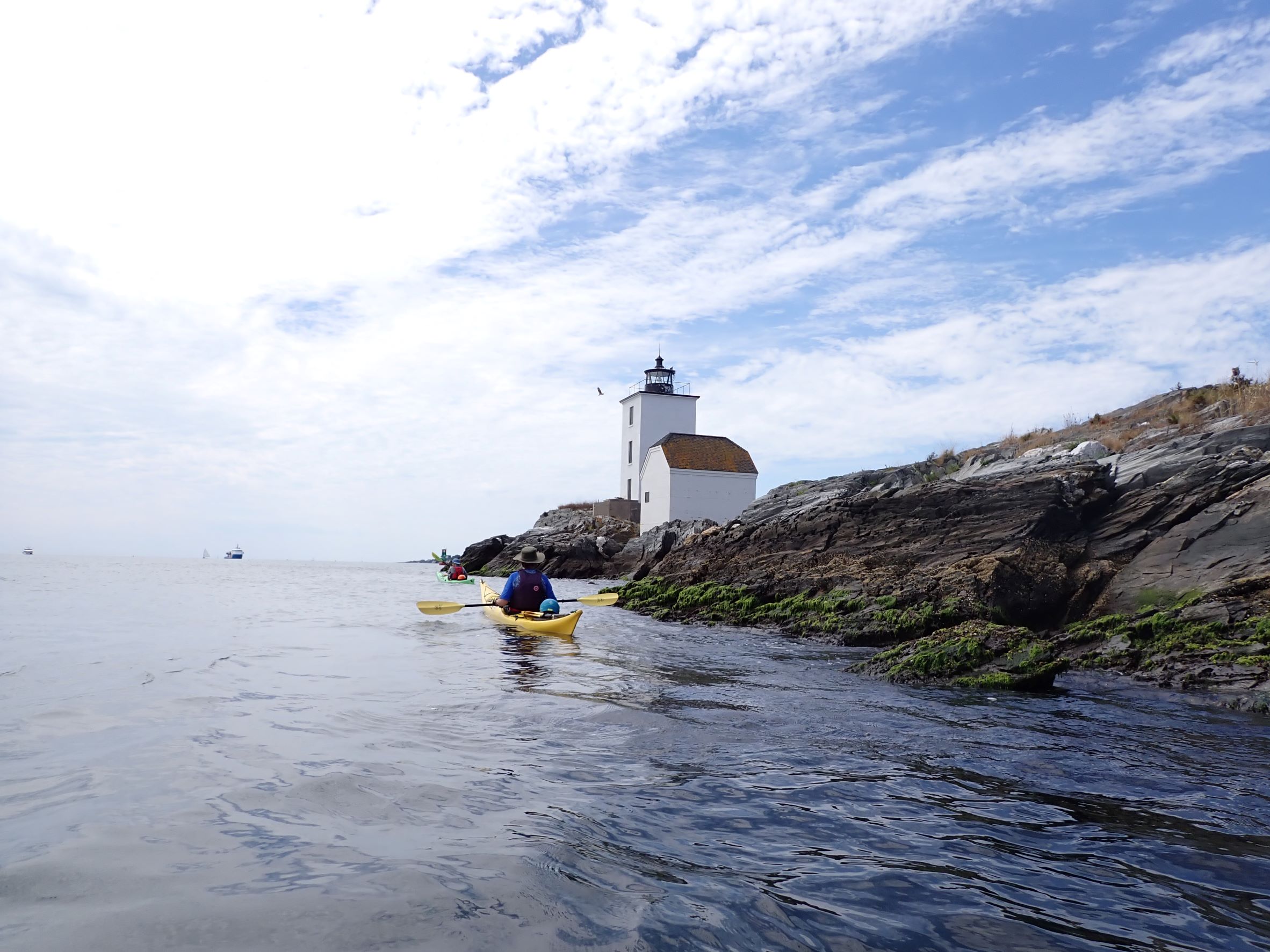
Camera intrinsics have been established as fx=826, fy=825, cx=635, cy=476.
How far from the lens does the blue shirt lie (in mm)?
15883

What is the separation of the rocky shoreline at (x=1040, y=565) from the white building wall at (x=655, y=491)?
65.3ft

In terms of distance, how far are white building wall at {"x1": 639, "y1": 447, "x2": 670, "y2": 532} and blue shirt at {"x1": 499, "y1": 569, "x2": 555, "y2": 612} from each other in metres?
29.7

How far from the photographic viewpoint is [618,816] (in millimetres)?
4734

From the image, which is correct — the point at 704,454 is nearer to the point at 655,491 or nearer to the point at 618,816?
the point at 655,491

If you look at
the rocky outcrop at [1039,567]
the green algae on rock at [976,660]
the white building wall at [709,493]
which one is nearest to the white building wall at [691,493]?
the white building wall at [709,493]

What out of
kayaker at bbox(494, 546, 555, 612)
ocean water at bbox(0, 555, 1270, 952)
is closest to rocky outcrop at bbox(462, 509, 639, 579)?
kayaker at bbox(494, 546, 555, 612)

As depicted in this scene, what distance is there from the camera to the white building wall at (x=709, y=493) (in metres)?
45.8

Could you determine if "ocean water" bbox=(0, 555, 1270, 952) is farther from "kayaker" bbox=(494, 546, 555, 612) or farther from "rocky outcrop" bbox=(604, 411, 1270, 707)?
"kayaker" bbox=(494, 546, 555, 612)

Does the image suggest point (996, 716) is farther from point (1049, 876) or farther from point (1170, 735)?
point (1049, 876)

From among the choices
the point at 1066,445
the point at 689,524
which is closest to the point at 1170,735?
the point at 1066,445

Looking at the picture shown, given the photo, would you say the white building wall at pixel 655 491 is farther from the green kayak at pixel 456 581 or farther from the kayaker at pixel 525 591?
the kayaker at pixel 525 591

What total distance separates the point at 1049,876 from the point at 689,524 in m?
38.0

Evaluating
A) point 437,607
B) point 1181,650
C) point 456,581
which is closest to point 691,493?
point 456,581

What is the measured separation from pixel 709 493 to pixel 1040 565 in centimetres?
3190
